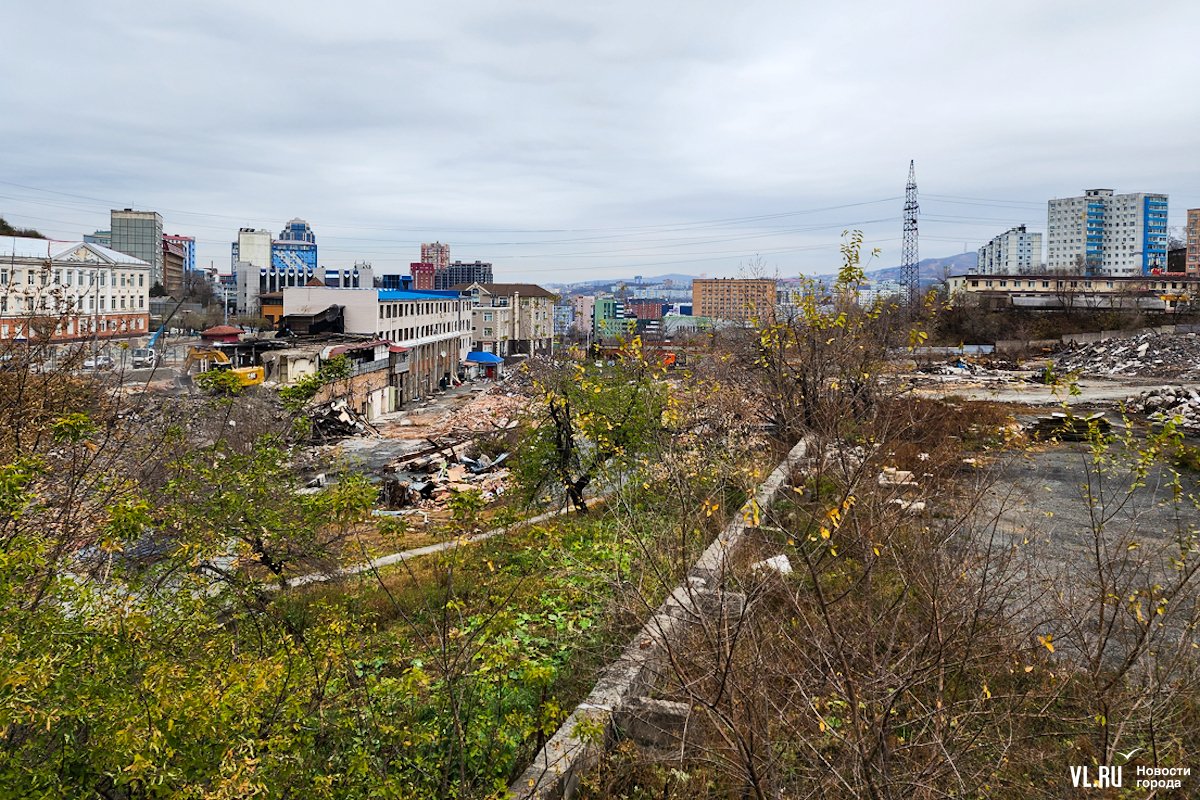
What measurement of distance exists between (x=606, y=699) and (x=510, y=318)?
73.3 meters

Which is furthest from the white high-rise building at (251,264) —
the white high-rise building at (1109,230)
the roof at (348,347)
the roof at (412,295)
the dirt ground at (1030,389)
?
the white high-rise building at (1109,230)

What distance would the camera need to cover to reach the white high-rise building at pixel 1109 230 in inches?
4665

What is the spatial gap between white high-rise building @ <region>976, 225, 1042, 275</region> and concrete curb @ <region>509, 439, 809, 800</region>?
16209 centimetres

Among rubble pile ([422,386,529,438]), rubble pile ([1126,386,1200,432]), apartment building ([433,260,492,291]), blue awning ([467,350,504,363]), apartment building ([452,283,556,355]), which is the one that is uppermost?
apartment building ([433,260,492,291])

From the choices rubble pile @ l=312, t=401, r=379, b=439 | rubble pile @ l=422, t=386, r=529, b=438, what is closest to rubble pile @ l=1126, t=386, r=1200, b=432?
rubble pile @ l=422, t=386, r=529, b=438

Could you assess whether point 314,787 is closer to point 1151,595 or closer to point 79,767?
point 79,767

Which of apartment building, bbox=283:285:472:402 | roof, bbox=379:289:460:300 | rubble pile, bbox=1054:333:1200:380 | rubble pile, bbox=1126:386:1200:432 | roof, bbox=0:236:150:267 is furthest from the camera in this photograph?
roof, bbox=379:289:460:300

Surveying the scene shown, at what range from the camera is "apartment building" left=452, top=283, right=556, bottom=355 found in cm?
7500

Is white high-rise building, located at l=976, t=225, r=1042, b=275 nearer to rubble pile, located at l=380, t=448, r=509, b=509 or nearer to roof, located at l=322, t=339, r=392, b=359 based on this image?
roof, located at l=322, t=339, r=392, b=359

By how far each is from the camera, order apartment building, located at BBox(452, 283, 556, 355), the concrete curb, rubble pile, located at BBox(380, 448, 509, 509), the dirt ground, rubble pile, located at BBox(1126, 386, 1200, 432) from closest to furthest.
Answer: the concrete curb < rubble pile, located at BBox(380, 448, 509, 509) < rubble pile, located at BBox(1126, 386, 1200, 432) < the dirt ground < apartment building, located at BBox(452, 283, 556, 355)

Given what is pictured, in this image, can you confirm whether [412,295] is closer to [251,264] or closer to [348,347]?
[348,347]

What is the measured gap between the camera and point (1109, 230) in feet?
401

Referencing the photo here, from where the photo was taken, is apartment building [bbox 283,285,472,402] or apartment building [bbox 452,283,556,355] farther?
apartment building [bbox 452,283,556,355]
